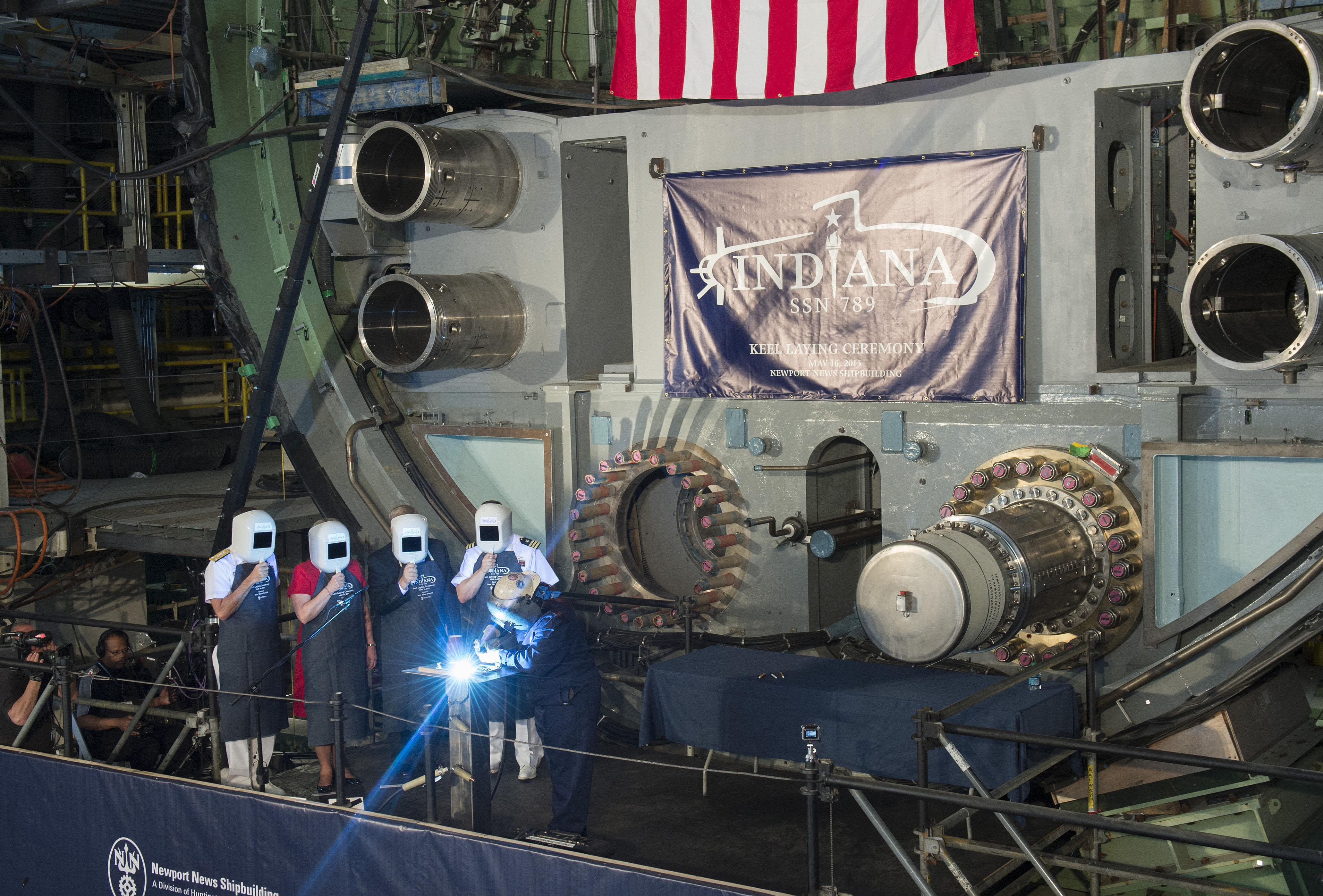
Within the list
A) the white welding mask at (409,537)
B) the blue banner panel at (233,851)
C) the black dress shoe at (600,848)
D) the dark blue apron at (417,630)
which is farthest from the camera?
the dark blue apron at (417,630)

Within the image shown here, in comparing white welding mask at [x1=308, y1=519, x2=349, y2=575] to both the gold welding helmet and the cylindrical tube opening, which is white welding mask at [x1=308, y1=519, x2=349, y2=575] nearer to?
the gold welding helmet

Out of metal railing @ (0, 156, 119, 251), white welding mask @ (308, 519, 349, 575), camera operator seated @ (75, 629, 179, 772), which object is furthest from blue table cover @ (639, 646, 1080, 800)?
metal railing @ (0, 156, 119, 251)

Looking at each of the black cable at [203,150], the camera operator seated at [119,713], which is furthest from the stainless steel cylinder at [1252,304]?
the camera operator seated at [119,713]

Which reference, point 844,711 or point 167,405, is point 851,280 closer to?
point 844,711

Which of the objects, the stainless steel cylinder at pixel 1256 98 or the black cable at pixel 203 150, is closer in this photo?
the stainless steel cylinder at pixel 1256 98

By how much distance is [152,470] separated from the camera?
15.4m

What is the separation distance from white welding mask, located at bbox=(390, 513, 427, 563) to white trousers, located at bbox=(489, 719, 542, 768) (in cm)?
119

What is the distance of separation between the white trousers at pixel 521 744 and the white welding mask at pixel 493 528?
3.96 ft

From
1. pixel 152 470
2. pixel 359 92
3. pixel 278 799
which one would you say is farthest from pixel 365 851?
pixel 152 470

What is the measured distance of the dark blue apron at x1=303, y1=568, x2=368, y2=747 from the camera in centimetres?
770

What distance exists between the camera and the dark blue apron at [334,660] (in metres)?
7.70

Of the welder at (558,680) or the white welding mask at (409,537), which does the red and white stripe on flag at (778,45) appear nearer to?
the white welding mask at (409,537)

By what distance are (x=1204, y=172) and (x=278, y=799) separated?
236 inches

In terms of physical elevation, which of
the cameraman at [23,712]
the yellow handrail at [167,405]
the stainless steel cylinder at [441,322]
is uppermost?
the stainless steel cylinder at [441,322]
